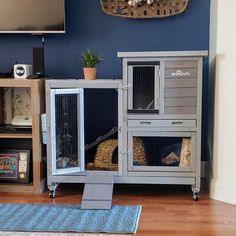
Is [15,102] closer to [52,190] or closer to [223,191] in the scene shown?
[52,190]

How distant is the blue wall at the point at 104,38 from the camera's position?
3.30 metres

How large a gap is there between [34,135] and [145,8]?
1.31 metres

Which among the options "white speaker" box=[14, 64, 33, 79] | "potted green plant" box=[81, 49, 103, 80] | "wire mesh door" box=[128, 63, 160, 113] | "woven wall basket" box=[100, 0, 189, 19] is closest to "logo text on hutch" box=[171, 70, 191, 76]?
"wire mesh door" box=[128, 63, 160, 113]

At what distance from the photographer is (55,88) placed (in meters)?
2.92

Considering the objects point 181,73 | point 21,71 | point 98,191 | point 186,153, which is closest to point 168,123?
point 186,153

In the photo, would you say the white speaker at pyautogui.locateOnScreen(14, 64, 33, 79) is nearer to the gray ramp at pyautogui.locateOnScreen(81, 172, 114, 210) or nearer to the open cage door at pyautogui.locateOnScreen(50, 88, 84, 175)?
the open cage door at pyautogui.locateOnScreen(50, 88, 84, 175)

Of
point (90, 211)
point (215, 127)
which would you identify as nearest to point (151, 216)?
point (90, 211)

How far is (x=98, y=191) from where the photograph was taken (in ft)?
9.16

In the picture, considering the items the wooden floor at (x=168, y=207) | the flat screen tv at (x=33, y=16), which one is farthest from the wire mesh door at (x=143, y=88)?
the flat screen tv at (x=33, y=16)

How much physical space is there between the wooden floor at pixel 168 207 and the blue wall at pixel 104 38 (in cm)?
63

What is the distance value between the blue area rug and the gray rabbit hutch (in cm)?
32

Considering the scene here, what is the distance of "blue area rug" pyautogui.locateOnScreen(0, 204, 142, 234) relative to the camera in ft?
7.64

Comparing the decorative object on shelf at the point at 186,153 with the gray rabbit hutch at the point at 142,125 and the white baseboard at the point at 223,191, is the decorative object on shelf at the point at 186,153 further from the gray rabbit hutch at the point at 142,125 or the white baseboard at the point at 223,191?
the white baseboard at the point at 223,191

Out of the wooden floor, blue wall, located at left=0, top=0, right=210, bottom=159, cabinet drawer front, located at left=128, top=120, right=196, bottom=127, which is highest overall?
blue wall, located at left=0, top=0, right=210, bottom=159
